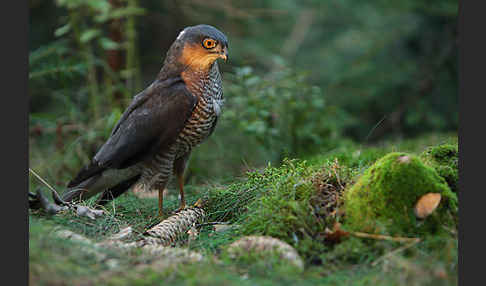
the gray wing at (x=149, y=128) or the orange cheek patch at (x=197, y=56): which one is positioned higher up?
the orange cheek patch at (x=197, y=56)

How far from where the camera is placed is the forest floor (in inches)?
84.4

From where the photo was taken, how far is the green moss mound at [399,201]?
2537mm

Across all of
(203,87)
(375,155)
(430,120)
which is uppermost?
(203,87)

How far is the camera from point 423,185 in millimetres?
2570

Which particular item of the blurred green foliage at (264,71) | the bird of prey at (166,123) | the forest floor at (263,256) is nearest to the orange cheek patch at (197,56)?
→ the bird of prey at (166,123)

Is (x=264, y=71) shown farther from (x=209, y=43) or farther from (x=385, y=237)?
(x=385, y=237)

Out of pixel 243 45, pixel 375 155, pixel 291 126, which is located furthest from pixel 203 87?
pixel 243 45

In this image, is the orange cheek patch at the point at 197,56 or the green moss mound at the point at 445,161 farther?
the orange cheek patch at the point at 197,56

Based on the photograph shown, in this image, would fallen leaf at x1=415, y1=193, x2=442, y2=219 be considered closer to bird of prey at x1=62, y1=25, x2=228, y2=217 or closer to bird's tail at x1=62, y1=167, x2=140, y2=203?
bird of prey at x1=62, y1=25, x2=228, y2=217

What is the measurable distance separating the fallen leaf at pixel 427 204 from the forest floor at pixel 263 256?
129 mm

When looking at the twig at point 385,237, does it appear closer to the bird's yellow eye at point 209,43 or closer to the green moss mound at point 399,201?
the green moss mound at point 399,201

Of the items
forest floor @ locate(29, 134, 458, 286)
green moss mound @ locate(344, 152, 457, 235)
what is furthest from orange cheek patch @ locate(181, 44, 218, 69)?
green moss mound @ locate(344, 152, 457, 235)

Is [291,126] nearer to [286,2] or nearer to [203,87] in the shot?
[203,87]

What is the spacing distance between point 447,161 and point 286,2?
6.82 meters
